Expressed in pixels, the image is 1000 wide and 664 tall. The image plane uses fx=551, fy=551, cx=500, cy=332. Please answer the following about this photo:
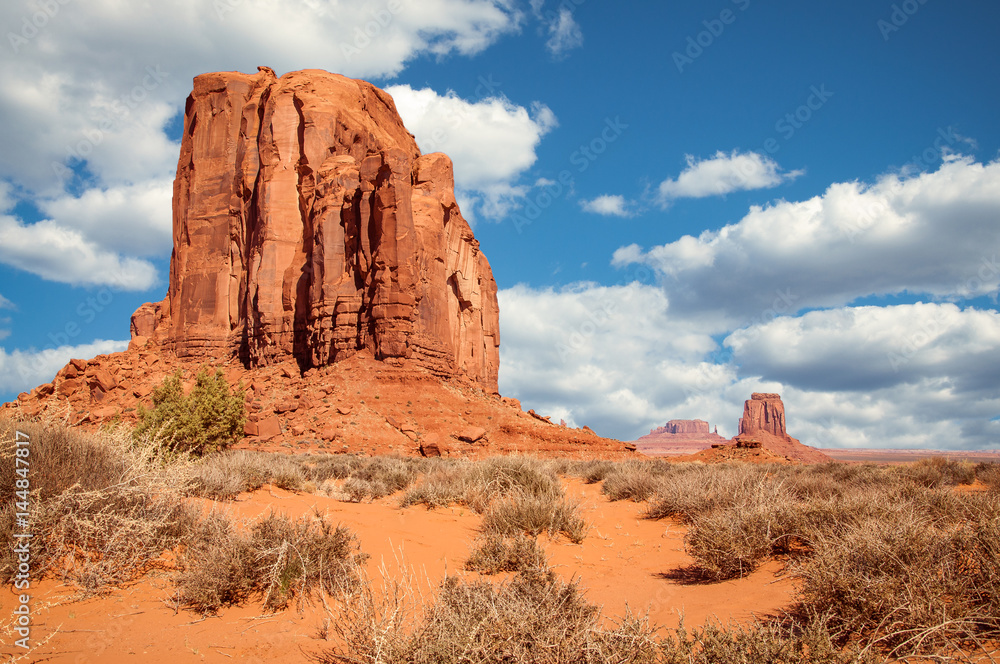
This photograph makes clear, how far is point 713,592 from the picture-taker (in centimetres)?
504

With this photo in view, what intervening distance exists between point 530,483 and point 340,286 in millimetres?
31842

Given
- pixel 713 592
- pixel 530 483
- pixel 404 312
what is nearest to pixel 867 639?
pixel 713 592

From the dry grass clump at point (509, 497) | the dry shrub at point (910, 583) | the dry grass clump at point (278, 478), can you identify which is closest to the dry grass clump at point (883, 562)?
the dry shrub at point (910, 583)

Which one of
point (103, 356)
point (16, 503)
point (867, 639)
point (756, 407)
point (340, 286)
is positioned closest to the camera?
point (867, 639)

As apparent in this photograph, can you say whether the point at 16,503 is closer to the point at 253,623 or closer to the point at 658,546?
the point at 253,623

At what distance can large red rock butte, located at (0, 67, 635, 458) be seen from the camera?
3306cm

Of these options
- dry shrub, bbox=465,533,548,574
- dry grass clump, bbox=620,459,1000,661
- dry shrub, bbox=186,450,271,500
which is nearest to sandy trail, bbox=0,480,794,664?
dry shrub, bbox=465,533,548,574

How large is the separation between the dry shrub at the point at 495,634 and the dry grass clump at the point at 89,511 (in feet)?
8.79

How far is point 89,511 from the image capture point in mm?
5078

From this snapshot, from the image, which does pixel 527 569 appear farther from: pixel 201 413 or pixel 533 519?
pixel 201 413

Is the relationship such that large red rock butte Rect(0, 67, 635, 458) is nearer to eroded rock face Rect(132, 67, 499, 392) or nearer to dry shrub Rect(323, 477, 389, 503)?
eroded rock face Rect(132, 67, 499, 392)

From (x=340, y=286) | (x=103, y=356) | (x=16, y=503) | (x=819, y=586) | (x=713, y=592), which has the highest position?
(x=340, y=286)

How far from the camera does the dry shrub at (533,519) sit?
7.02 metres

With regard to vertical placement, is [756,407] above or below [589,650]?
above
